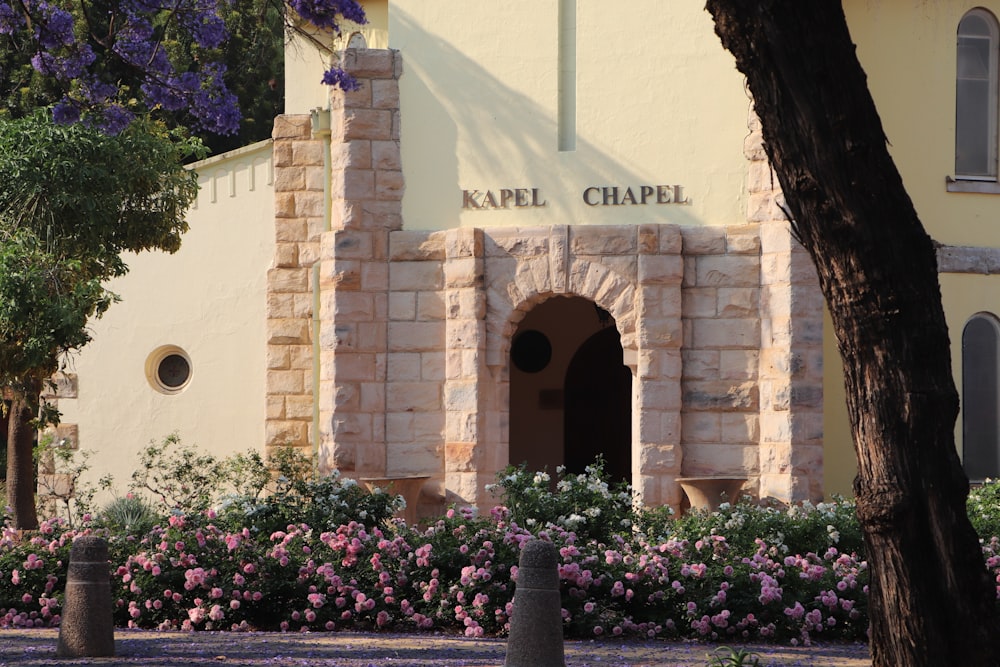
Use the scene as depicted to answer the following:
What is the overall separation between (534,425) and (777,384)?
21.8 feet

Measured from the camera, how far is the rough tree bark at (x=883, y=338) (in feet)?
19.4

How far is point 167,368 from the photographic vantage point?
1888 cm

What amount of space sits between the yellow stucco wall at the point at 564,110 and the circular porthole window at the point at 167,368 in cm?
492

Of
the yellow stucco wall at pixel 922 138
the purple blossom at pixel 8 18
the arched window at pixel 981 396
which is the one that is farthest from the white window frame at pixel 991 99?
the purple blossom at pixel 8 18

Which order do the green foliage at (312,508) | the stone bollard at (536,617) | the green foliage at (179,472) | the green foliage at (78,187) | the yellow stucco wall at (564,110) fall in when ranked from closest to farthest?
the stone bollard at (536,617) → the green foliage at (312,508) → the green foliage at (78,187) → the yellow stucco wall at (564,110) → the green foliage at (179,472)

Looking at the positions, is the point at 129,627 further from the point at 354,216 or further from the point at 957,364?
the point at 957,364

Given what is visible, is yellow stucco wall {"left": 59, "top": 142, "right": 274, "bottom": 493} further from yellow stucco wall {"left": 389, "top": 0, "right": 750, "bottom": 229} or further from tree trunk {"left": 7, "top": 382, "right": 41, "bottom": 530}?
yellow stucco wall {"left": 389, "top": 0, "right": 750, "bottom": 229}

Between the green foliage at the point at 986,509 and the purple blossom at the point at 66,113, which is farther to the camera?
the green foliage at the point at 986,509

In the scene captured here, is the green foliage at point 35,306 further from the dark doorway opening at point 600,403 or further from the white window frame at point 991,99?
the white window frame at point 991,99

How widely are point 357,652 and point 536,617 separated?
5.94ft

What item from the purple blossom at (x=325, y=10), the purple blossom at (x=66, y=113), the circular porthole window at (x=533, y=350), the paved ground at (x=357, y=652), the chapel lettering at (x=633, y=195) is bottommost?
the paved ground at (x=357, y=652)

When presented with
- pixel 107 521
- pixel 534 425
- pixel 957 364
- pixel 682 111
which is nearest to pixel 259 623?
pixel 107 521

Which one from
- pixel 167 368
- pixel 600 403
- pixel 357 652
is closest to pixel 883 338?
pixel 357 652

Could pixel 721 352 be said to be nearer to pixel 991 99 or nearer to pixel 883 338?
pixel 991 99
